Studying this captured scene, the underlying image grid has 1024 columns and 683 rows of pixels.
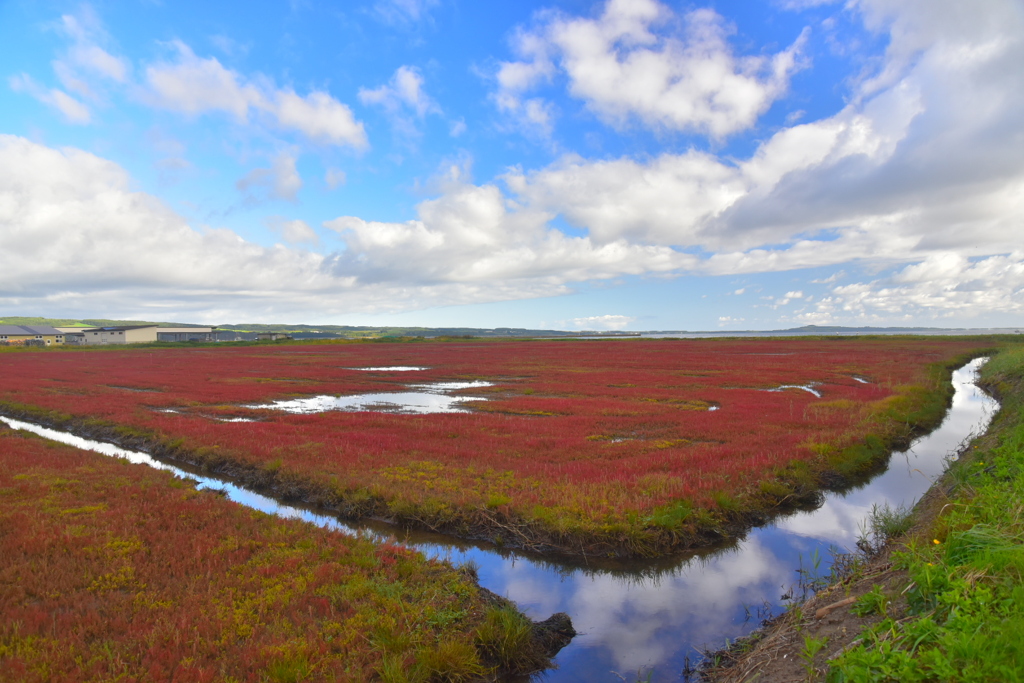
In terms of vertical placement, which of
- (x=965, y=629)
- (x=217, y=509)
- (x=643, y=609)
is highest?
Result: (x=965, y=629)

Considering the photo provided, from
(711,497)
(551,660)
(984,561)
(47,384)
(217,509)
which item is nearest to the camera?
(984,561)

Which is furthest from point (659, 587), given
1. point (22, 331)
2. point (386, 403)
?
point (22, 331)

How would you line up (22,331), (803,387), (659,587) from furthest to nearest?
(22,331), (803,387), (659,587)

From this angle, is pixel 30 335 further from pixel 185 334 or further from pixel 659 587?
pixel 659 587

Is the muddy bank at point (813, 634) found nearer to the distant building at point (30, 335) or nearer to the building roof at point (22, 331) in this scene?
the distant building at point (30, 335)

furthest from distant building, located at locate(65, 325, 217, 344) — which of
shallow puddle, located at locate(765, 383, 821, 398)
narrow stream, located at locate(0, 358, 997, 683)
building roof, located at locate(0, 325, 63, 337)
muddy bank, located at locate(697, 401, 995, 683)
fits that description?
muddy bank, located at locate(697, 401, 995, 683)

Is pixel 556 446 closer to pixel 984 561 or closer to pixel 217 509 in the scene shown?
pixel 217 509

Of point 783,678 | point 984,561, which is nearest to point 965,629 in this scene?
point 984,561

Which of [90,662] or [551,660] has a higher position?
[90,662]
